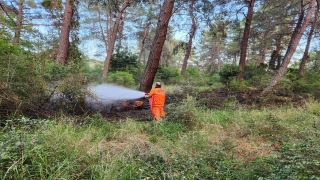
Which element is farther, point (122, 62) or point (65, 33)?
point (122, 62)

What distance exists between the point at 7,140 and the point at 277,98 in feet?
30.0

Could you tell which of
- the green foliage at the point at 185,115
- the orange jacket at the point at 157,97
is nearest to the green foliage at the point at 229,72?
the orange jacket at the point at 157,97

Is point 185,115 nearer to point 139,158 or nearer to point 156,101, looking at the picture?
point 156,101

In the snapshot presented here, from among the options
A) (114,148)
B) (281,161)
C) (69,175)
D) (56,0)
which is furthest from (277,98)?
(56,0)

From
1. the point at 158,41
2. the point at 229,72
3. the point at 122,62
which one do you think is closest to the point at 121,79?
the point at 122,62

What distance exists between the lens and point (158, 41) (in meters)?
7.82

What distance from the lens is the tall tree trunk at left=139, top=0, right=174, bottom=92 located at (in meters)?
7.70

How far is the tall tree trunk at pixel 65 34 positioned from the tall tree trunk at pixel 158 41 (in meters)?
4.16

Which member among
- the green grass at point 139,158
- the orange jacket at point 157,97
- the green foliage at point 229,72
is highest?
the green foliage at point 229,72

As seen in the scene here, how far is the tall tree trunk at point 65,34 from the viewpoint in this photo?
28.8 ft

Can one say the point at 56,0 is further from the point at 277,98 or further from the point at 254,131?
the point at 277,98

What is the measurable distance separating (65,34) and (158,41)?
455cm

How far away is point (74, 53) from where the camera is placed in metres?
9.64

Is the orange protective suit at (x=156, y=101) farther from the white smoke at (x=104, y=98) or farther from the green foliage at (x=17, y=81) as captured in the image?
the green foliage at (x=17, y=81)
